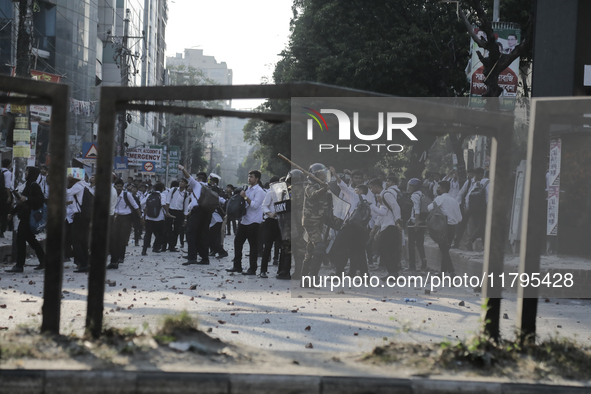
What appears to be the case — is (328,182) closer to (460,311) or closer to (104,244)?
(460,311)

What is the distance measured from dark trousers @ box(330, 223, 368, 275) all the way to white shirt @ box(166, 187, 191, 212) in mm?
7086

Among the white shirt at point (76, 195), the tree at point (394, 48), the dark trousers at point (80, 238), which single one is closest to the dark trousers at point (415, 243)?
the dark trousers at point (80, 238)

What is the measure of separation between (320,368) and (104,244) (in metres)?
1.67

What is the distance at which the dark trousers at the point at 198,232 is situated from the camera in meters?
13.4

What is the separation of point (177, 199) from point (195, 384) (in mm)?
13666

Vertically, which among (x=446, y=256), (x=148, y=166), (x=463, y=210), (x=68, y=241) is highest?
(x=148, y=166)

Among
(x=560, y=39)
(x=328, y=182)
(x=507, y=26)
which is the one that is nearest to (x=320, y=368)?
(x=328, y=182)

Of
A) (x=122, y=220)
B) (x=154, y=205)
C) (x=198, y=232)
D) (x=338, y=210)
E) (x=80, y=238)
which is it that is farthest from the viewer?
(x=154, y=205)

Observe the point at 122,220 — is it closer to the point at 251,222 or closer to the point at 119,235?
the point at 119,235

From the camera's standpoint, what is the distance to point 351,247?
35.4ft

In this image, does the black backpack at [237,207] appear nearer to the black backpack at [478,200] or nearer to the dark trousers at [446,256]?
the dark trousers at [446,256]

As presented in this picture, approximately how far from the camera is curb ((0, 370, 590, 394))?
12.4 feet

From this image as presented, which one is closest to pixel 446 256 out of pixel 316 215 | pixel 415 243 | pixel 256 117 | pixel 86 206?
pixel 415 243

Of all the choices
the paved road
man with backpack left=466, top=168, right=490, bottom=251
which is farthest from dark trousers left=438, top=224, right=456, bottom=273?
man with backpack left=466, top=168, right=490, bottom=251
